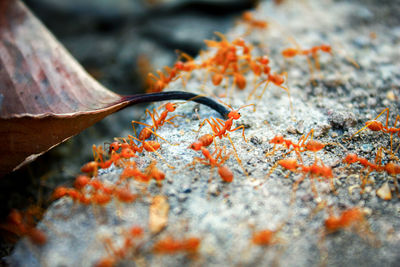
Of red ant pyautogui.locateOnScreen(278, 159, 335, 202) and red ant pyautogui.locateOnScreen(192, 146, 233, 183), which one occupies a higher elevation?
red ant pyautogui.locateOnScreen(192, 146, 233, 183)

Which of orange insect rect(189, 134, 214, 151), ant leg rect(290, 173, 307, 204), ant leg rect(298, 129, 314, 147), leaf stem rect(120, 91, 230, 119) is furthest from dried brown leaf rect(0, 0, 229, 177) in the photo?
ant leg rect(290, 173, 307, 204)

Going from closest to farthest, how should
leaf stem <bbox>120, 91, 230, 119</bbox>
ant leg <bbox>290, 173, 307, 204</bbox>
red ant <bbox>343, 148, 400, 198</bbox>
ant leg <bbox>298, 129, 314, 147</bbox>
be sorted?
1. ant leg <bbox>290, 173, 307, 204</bbox>
2. red ant <bbox>343, 148, 400, 198</bbox>
3. ant leg <bbox>298, 129, 314, 147</bbox>
4. leaf stem <bbox>120, 91, 230, 119</bbox>

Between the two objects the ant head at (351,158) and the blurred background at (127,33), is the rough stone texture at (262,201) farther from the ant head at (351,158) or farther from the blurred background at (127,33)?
the blurred background at (127,33)

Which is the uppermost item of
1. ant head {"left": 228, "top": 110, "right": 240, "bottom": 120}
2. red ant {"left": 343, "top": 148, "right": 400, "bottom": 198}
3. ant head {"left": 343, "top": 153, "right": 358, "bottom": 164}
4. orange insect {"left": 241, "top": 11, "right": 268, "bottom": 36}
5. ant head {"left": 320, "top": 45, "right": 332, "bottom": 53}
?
orange insect {"left": 241, "top": 11, "right": 268, "bottom": 36}

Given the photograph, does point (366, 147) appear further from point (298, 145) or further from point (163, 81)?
point (163, 81)

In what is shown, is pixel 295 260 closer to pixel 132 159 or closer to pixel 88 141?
pixel 132 159

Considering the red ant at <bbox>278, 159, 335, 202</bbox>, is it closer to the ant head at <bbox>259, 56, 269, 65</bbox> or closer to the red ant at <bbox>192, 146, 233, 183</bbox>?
the red ant at <bbox>192, 146, 233, 183</bbox>

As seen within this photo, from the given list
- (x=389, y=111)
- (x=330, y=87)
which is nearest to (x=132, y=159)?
(x=330, y=87)
